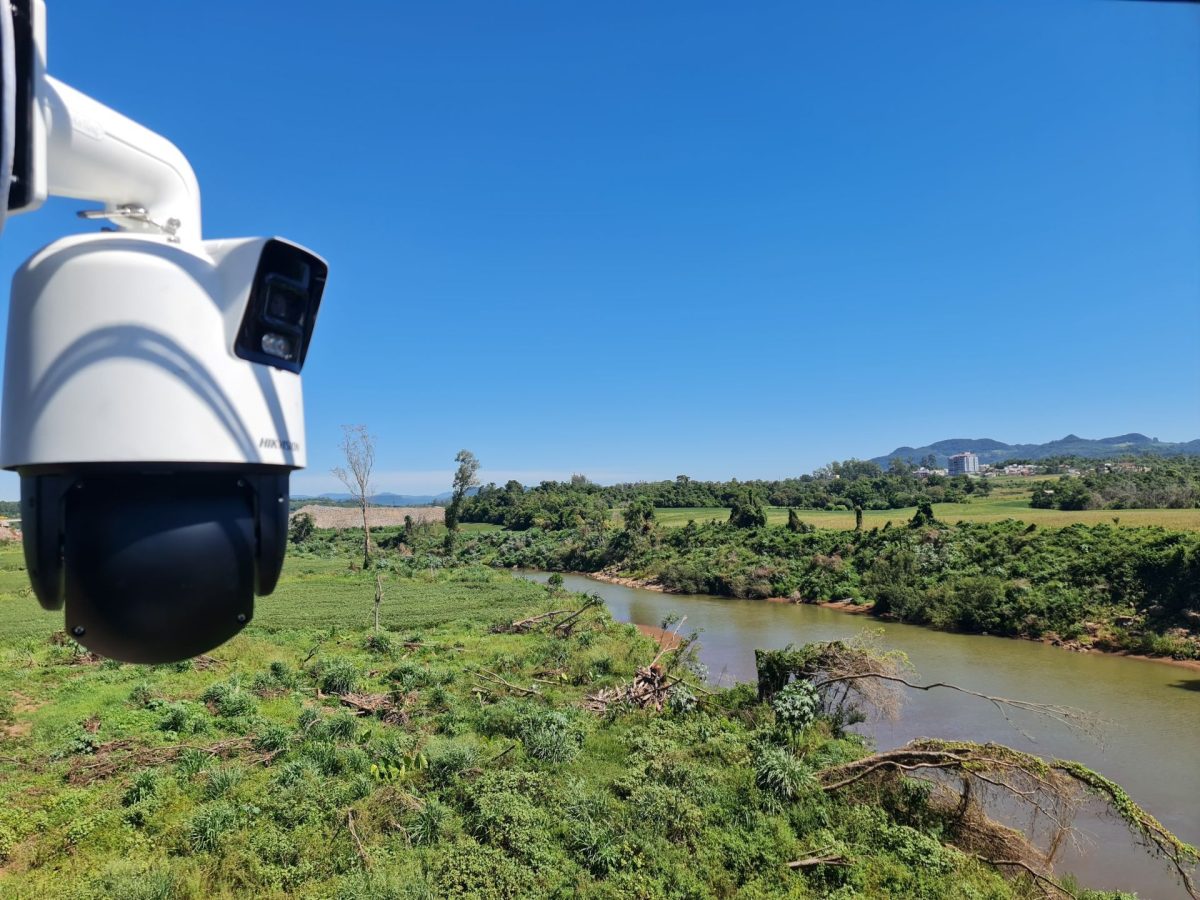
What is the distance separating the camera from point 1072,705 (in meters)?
13.7

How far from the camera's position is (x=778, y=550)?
119 ft

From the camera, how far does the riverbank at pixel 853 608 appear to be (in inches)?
703

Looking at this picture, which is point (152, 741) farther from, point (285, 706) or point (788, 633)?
point (788, 633)

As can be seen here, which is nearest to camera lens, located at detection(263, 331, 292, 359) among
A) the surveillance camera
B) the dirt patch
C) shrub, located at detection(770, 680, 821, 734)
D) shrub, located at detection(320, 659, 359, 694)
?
the surveillance camera

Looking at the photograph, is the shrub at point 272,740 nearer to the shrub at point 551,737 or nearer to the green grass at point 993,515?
the shrub at point 551,737

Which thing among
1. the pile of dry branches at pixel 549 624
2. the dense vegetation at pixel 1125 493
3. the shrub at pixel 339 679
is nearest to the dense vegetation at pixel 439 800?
the shrub at pixel 339 679

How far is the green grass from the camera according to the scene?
109 feet

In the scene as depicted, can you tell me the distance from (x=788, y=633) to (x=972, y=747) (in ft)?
52.0

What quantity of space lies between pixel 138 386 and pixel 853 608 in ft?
97.7

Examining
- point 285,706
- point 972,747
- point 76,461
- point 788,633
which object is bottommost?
point 788,633

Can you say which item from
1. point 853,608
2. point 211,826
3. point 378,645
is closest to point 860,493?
point 853,608

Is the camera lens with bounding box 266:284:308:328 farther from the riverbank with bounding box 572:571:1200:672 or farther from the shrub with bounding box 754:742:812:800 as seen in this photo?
the riverbank with bounding box 572:571:1200:672

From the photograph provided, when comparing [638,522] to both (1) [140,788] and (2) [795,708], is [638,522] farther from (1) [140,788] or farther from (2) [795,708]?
(1) [140,788]

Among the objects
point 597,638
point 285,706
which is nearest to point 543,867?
point 285,706
